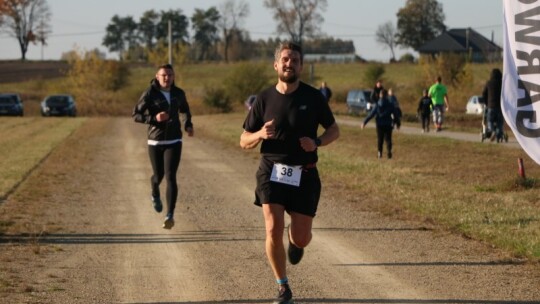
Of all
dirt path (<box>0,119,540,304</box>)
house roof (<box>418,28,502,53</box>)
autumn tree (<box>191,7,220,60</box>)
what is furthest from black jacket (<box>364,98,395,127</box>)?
autumn tree (<box>191,7,220,60</box>)

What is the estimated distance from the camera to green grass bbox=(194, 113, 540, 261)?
1097 cm

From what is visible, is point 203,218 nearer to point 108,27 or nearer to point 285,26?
point 285,26

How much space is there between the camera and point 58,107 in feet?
190

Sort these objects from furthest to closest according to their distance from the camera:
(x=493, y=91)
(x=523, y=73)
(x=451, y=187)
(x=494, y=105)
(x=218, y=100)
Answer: (x=218, y=100)
(x=494, y=105)
(x=493, y=91)
(x=451, y=187)
(x=523, y=73)

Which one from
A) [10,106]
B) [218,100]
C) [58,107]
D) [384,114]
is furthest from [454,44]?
[384,114]

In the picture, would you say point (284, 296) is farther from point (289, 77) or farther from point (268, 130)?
point (289, 77)

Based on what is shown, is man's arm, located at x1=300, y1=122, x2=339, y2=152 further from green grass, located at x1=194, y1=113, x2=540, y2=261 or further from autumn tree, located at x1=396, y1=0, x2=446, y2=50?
autumn tree, located at x1=396, y1=0, x2=446, y2=50

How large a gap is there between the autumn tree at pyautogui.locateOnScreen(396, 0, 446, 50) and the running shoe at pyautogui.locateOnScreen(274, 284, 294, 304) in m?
125

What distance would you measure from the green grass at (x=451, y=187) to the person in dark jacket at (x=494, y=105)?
26.5 inches

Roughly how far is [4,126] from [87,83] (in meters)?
36.4

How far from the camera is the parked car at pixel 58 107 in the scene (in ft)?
189

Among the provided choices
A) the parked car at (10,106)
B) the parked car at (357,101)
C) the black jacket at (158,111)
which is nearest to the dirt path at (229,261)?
the black jacket at (158,111)

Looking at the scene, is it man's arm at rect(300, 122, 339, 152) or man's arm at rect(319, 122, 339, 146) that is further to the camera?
man's arm at rect(319, 122, 339, 146)

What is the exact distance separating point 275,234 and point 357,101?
1950 inches
